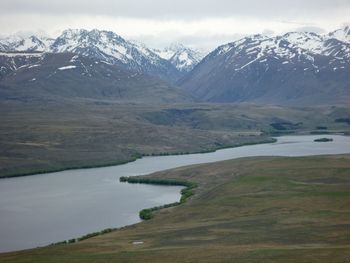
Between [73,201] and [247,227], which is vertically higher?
[247,227]

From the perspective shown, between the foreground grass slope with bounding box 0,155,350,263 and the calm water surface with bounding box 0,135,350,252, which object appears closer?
the foreground grass slope with bounding box 0,155,350,263

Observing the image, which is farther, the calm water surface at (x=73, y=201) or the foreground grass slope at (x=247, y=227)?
the calm water surface at (x=73, y=201)

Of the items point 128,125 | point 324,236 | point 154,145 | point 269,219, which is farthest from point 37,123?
point 324,236

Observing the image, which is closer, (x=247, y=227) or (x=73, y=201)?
(x=247, y=227)
